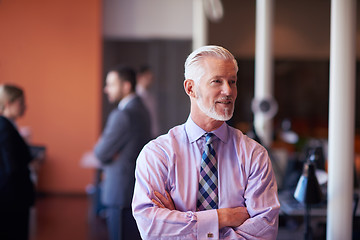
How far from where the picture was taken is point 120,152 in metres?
4.03

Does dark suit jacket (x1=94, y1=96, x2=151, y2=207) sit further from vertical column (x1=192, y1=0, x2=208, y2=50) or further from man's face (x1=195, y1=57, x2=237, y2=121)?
vertical column (x1=192, y1=0, x2=208, y2=50)

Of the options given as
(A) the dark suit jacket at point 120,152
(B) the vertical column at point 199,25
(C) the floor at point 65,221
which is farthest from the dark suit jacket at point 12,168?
(B) the vertical column at point 199,25

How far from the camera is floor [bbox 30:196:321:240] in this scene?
559cm

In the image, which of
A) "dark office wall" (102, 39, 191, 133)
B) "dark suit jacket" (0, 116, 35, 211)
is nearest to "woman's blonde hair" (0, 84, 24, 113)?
"dark suit jacket" (0, 116, 35, 211)

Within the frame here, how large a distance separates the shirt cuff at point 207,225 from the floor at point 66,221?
2.84m

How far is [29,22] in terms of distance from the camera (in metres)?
7.99

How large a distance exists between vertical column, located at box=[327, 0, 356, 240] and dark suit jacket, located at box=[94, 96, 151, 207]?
1624mm

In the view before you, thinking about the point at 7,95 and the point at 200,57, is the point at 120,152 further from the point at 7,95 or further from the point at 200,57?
the point at 200,57

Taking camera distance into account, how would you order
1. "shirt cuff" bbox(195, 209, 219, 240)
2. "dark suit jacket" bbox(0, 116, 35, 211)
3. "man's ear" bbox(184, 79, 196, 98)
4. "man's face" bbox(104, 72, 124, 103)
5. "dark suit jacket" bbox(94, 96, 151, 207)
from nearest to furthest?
"shirt cuff" bbox(195, 209, 219, 240)
"man's ear" bbox(184, 79, 196, 98)
"dark suit jacket" bbox(0, 116, 35, 211)
"dark suit jacket" bbox(94, 96, 151, 207)
"man's face" bbox(104, 72, 124, 103)

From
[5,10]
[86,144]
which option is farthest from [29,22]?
[86,144]

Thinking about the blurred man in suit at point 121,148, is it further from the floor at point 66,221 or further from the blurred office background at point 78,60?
the blurred office background at point 78,60

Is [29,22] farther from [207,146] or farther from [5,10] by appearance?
[207,146]

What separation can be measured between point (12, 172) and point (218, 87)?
1932mm

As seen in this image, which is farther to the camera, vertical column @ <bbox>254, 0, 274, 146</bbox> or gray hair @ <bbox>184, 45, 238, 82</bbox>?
vertical column @ <bbox>254, 0, 274, 146</bbox>
